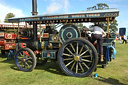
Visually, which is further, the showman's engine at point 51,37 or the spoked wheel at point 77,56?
the showman's engine at point 51,37

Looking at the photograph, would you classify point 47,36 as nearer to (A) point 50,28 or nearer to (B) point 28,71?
(A) point 50,28

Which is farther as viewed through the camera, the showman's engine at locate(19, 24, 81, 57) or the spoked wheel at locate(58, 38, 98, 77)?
the showman's engine at locate(19, 24, 81, 57)

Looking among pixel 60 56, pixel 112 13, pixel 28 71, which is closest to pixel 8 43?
pixel 28 71

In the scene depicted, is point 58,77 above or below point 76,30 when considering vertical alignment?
below

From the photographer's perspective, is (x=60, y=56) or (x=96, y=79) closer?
(x=96, y=79)

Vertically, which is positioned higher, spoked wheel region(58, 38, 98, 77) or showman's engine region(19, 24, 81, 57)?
showman's engine region(19, 24, 81, 57)

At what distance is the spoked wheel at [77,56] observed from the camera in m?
4.14

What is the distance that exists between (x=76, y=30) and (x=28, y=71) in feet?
8.54

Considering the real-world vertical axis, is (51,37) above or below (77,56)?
above

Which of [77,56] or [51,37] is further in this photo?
[51,37]

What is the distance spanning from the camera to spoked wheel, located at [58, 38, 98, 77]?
414 cm

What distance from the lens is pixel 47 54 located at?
4883mm

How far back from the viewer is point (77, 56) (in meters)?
4.30

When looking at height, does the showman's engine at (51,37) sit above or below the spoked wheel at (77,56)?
above
